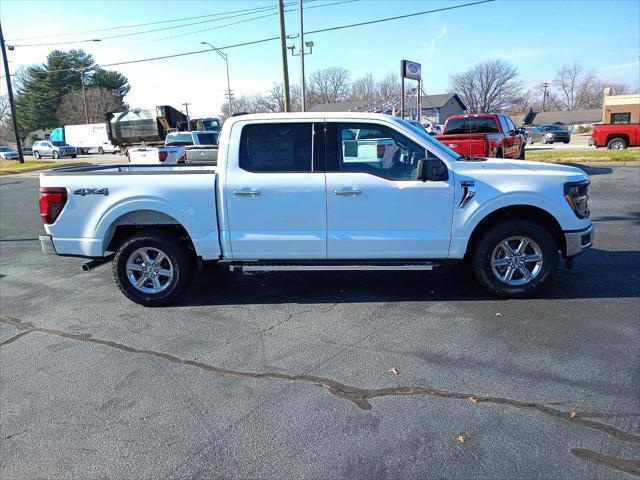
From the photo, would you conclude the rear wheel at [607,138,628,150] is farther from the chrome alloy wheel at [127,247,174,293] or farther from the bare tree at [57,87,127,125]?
the bare tree at [57,87,127,125]

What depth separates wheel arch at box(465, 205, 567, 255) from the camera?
16.4 feet

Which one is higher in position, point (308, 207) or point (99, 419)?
point (308, 207)

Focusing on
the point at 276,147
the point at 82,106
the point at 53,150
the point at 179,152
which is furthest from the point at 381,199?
the point at 82,106

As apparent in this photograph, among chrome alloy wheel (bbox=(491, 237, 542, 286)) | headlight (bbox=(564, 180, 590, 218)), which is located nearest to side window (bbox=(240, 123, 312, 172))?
chrome alloy wheel (bbox=(491, 237, 542, 286))

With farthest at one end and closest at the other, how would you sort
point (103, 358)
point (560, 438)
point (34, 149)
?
point (34, 149) < point (103, 358) < point (560, 438)

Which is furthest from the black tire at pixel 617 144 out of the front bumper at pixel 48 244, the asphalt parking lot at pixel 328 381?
the front bumper at pixel 48 244

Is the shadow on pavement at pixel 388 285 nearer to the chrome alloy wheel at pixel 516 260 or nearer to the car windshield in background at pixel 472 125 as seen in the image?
the chrome alloy wheel at pixel 516 260

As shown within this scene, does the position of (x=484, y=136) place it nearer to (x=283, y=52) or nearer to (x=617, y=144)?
(x=283, y=52)

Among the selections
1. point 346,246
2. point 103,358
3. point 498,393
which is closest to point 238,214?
point 346,246

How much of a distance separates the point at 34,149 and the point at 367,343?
173ft

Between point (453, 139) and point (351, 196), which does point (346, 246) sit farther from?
point (453, 139)

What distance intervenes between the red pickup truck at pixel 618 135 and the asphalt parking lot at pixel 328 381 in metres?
23.5

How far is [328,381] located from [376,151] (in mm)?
2460

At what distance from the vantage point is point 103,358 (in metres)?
4.00
